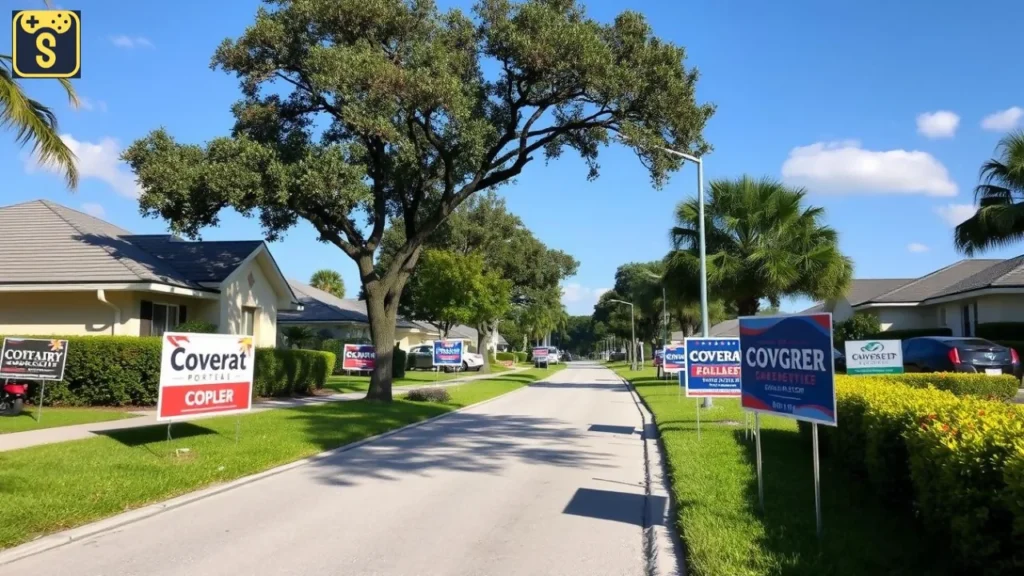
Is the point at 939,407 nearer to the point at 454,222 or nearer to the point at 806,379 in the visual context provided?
the point at 806,379

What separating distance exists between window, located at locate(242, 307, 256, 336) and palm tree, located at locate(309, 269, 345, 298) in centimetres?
4936

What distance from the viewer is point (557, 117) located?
70.8 feet

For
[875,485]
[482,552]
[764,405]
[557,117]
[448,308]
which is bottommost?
[482,552]

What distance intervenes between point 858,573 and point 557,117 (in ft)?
57.1

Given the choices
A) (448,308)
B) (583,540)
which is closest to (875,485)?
(583,540)

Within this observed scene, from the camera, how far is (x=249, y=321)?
1029 inches

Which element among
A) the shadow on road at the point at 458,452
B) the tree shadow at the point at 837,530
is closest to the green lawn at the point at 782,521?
the tree shadow at the point at 837,530

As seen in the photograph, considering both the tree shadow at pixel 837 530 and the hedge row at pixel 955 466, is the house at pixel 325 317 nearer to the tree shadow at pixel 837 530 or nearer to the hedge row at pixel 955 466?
the tree shadow at pixel 837 530

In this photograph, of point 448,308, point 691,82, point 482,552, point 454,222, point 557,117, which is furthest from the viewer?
point 454,222

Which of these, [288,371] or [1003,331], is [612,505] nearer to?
[288,371]

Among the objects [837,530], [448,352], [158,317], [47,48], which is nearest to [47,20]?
[47,48]

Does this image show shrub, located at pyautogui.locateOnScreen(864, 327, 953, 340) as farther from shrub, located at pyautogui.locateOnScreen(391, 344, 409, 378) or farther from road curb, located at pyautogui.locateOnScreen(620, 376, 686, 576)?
road curb, located at pyautogui.locateOnScreen(620, 376, 686, 576)

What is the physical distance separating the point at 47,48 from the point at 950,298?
32.3m

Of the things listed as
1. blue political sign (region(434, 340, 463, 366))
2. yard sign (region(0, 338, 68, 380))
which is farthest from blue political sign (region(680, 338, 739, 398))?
blue political sign (region(434, 340, 463, 366))
